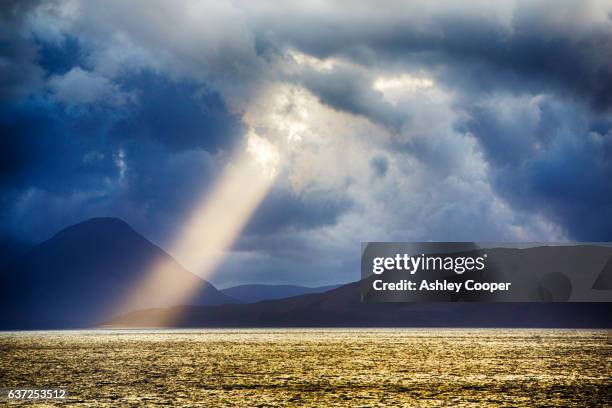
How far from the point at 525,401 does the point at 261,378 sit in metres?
17.5

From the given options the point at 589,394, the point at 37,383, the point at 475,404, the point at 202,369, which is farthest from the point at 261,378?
the point at 589,394

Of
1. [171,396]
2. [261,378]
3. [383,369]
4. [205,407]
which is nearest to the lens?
[205,407]

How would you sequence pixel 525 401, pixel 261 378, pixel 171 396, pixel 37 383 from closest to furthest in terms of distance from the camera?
pixel 525 401
pixel 171 396
pixel 37 383
pixel 261 378

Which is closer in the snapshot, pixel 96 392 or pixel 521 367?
pixel 96 392

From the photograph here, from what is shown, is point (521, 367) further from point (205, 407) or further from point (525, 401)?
point (205, 407)

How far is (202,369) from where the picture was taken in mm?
49656

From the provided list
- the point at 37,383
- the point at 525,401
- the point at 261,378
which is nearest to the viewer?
the point at 525,401

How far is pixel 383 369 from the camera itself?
158 feet

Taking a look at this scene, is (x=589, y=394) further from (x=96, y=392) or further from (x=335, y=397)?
(x=96, y=392)

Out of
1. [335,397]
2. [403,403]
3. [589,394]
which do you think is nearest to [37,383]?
[335,397]

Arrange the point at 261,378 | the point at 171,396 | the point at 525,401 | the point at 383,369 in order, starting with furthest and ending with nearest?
the point at 383,369
the point at 261,378
the point at 171,396
the point at 525,401

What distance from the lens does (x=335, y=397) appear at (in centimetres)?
3141

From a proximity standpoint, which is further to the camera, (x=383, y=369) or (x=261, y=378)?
(x=383, y=369)

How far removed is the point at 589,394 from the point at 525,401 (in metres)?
4.49
